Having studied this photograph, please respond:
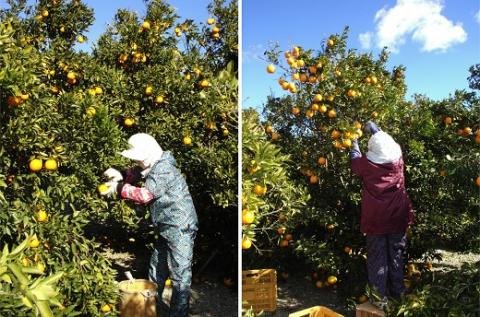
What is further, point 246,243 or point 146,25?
point 146,25

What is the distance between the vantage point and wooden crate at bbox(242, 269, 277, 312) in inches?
97.8

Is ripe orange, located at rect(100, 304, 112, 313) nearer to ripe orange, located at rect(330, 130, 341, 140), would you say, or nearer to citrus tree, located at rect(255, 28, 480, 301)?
citrus tree, located at rect(255, 28, 480, 301)

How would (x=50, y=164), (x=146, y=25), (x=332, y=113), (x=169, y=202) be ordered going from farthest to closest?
A: 1. (x=146, y=25)
2. (x=332, y=113)
3. (x=169, y=202)
4. (x=50, y=164)

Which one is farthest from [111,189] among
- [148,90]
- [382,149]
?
[382,149]

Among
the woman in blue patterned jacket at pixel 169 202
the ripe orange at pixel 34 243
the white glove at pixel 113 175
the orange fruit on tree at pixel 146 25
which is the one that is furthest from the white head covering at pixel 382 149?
the orange fruit on tree at pixel 146 25

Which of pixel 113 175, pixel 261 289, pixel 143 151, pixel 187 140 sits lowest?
pixel 261 289

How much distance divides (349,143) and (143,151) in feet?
3.17

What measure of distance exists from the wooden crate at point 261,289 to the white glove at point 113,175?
0.88 metres

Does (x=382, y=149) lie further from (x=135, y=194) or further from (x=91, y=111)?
Result: (x=91, y=111)

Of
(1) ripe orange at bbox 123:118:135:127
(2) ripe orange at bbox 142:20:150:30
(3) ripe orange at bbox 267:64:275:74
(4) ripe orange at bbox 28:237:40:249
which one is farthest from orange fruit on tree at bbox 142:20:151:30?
(4) ripe orange at bbox 28:237:40:249

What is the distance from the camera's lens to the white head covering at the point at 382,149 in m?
1.99

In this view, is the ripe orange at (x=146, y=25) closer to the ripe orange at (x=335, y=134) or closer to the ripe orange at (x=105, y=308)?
the ripe orange at (x=335, y=134)

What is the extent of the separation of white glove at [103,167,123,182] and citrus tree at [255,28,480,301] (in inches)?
36.0

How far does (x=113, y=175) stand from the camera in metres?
2.14
